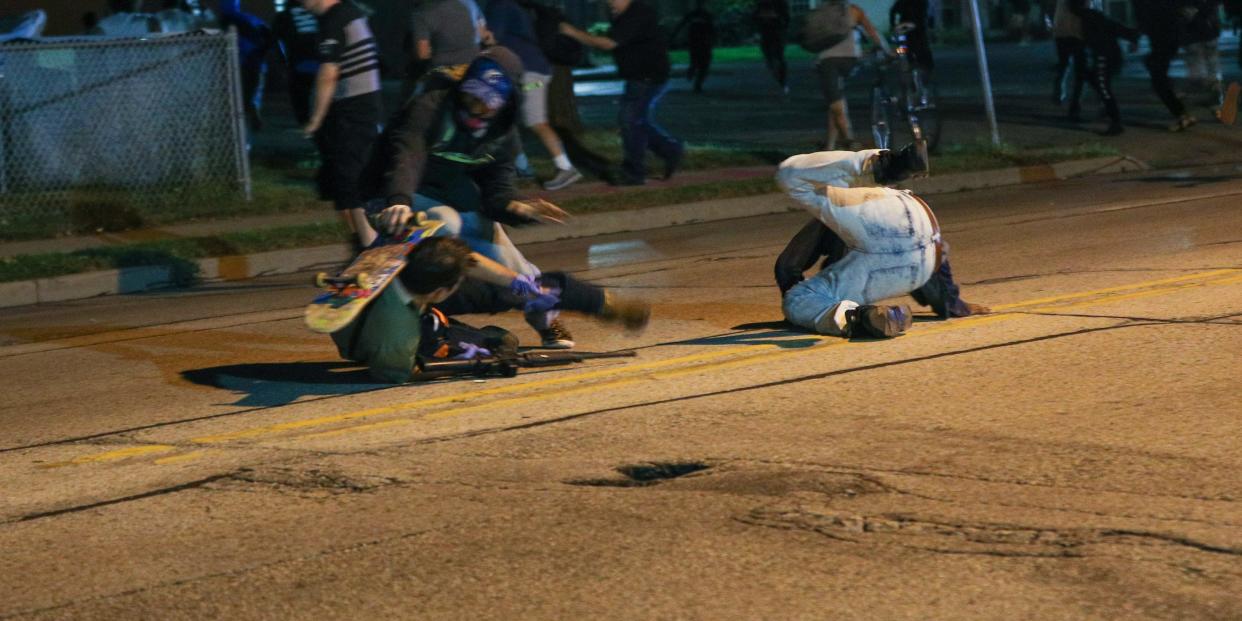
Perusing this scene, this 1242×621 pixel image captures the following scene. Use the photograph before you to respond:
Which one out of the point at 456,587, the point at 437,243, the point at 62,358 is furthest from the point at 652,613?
the point at 62,358

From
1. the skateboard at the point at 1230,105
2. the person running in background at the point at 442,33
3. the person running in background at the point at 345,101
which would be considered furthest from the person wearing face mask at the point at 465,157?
the skateboard at the point at 1230,105

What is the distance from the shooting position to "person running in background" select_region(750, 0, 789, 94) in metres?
27.6

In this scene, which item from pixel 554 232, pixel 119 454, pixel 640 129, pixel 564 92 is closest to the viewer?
pixel 119 454

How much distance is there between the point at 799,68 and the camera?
37.2 metres

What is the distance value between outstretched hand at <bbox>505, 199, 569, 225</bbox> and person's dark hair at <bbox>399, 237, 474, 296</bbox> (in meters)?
0.44

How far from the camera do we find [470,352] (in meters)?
7.78

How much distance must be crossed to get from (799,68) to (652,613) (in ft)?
110

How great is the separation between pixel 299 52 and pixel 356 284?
9.30 metres

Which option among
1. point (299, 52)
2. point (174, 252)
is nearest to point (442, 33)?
point (299, 52)

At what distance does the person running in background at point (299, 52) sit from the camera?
15773 mm

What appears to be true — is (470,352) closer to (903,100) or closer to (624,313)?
(624,313)

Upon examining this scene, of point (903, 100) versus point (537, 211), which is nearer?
point (537, 211)

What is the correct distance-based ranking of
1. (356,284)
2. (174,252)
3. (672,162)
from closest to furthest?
1. (356,284)
2. (174,252)
3. (672,162)

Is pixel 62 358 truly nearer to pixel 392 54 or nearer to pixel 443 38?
pixel 443 38
